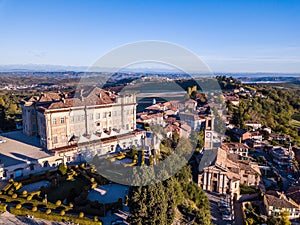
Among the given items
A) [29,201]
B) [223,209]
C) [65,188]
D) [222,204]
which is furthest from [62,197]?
[222,204]

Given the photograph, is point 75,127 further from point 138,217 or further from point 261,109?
point 261,109

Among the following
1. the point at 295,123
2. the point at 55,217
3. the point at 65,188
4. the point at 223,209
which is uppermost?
the point at 55,217

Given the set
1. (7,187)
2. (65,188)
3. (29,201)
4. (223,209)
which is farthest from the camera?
(223,209)

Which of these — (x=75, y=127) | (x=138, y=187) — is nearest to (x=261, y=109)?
(x=75, y=127)

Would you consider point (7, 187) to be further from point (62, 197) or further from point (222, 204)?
point (222, 204)

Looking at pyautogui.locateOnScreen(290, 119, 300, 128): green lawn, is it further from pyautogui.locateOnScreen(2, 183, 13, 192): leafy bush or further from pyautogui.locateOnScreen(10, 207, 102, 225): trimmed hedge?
pyautogui.locateOnScreen(2, 183, 13, 192): leafy bush

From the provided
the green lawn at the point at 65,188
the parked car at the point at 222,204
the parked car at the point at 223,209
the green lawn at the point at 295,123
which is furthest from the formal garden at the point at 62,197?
the green lawn at the point at 295,123

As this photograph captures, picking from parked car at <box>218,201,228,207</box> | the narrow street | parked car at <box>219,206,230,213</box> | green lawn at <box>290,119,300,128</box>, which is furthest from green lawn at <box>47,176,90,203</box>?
green lawn at <box>290,119,300,128</box>

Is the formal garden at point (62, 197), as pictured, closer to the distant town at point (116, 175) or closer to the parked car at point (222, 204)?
the distant town at point (116, 175)
